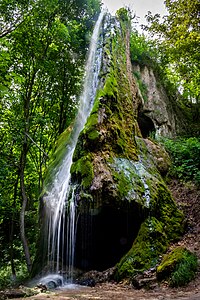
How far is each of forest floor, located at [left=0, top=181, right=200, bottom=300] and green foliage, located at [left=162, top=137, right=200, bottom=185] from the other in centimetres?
43

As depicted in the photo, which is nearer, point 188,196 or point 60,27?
point 188,196

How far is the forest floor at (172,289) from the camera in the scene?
4297 millimetres

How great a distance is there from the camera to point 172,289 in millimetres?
4809

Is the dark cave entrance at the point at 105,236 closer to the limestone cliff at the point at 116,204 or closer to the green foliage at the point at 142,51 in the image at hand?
the limestone cliff at the point at 116,204

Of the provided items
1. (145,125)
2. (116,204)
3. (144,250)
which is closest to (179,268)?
(144,250)

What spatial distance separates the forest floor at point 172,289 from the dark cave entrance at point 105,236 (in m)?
1.03

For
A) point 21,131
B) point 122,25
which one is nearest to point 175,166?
point 21,131

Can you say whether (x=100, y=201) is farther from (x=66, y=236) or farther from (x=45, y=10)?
(x=45, y=10)

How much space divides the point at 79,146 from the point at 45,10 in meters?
6.26

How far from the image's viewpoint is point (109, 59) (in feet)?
33.2

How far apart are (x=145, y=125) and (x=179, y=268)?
846cm

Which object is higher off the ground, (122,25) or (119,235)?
(122,25)

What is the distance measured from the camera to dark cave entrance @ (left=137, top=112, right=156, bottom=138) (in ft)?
41.5

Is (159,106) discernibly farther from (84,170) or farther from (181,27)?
(84,170)
